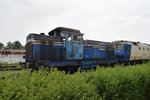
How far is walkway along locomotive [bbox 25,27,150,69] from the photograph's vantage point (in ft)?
28.9

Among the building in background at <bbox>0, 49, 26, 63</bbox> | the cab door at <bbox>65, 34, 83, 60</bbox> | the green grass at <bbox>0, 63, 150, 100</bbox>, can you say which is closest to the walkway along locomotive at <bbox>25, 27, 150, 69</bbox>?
the cab door at <bbox>65, 34, 83, 60</bbox>

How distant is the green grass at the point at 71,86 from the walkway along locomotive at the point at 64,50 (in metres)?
5.44

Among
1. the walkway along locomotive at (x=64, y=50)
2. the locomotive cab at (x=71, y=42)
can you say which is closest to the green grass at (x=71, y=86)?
the walkway along locomotive at (x=64, y=50)

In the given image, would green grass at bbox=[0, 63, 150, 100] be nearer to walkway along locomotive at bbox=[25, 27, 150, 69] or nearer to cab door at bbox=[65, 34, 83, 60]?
walkway along locomotive at bbox=[25, 27, 150, 69]

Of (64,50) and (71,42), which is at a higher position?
(71,42)

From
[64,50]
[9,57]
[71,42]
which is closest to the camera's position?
[64,50]

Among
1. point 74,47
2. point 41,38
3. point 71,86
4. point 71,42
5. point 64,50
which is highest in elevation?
point 41,38

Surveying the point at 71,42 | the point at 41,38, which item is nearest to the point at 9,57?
the point at 41,38

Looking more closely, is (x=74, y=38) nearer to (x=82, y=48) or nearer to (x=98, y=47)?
(x=82, y=48)

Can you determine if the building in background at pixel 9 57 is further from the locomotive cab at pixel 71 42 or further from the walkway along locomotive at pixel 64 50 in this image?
the locomotive cab at pixel 71 42

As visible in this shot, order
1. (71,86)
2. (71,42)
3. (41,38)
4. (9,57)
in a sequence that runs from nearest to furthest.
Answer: (71,86)
(41,38)
(71,42)
(9,57)

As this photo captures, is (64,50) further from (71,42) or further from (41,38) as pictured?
(41,38)

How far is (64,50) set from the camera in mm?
9984

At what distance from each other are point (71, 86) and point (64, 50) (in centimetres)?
767
